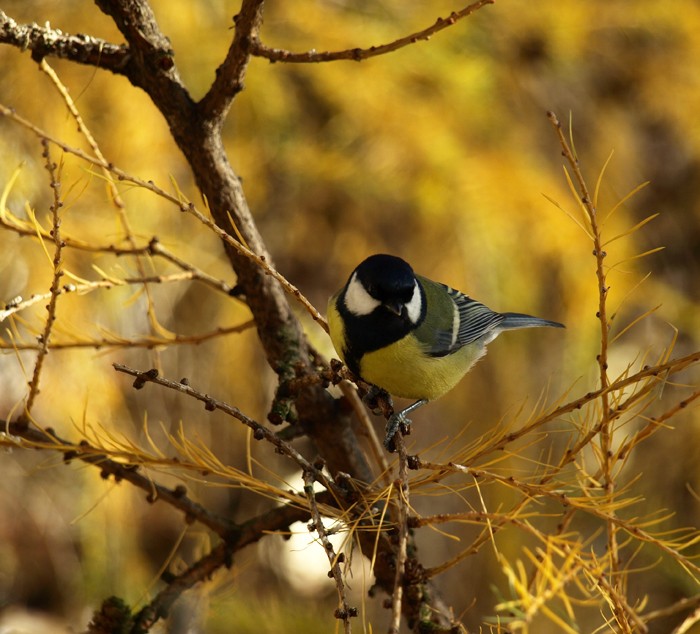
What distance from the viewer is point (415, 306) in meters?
1.34

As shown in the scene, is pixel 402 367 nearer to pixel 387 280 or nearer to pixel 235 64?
pixel 387 280

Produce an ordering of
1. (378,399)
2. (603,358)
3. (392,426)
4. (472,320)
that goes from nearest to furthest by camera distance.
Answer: (603,358) < (392,426) < (378,399) < (472,320)

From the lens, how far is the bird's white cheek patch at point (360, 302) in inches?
49.0

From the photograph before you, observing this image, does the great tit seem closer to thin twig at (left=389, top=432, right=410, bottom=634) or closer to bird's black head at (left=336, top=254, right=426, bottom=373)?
bird's black head at (left=336, top=254, right=426, bottom=373)

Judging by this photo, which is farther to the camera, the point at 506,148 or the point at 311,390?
the point at 506,148

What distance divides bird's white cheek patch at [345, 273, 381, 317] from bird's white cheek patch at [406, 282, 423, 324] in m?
0.07

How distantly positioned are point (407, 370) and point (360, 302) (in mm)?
134

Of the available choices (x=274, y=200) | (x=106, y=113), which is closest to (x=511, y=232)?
(x=274, y=200)

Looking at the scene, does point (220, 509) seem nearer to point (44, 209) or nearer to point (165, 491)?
point (44, 209)

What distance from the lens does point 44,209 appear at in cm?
181

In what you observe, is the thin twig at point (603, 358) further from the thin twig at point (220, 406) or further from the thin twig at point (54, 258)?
the thin twig at point (54, 258)

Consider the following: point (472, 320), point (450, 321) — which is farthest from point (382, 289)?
point (472, 320)

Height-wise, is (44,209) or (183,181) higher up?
(183,181)

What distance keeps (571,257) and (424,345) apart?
1.02m
